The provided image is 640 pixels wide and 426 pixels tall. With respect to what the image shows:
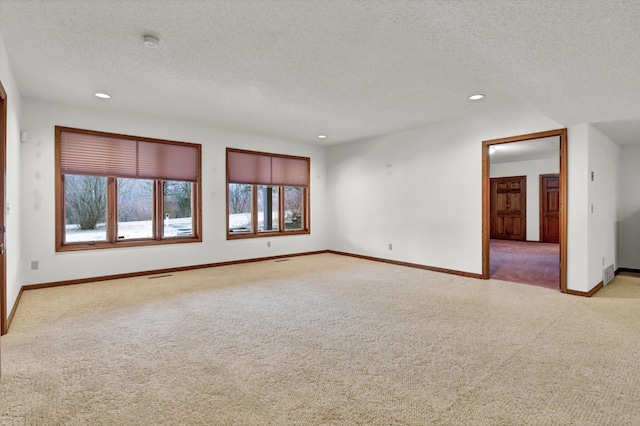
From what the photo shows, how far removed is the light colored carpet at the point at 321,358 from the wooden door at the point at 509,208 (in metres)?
6.60

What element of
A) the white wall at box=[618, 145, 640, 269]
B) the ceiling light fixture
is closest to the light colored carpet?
the white wall at box=[618, 145, 640, 269]

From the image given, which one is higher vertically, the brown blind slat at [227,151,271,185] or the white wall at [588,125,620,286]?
the brown blind slat at [227,151,271,185]

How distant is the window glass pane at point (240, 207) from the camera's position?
647 cm

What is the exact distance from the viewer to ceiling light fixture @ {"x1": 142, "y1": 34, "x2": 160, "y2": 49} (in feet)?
8.98

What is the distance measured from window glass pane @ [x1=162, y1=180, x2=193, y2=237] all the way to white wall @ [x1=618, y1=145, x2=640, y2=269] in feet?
24.2

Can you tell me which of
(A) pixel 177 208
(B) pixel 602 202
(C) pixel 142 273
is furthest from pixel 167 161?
(B) pixel 602 202

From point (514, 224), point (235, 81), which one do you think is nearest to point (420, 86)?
point (235, 81)

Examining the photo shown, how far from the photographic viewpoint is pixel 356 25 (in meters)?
2.56

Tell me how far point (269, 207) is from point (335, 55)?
4.51 metres

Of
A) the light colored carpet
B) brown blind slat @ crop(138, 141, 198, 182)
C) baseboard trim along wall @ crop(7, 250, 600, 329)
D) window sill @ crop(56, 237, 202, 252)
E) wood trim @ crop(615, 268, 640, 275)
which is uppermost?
brown blind slat @ crop(138, 141, 198, 182)

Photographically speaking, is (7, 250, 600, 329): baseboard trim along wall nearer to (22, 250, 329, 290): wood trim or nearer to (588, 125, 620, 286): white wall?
(22, 250, 329, 290): wood trim

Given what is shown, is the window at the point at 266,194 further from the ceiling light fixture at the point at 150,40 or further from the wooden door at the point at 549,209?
the wooden door at the point at 549,209

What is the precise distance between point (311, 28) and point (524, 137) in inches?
134

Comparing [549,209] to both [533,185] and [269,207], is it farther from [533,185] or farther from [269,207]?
[269,207]
